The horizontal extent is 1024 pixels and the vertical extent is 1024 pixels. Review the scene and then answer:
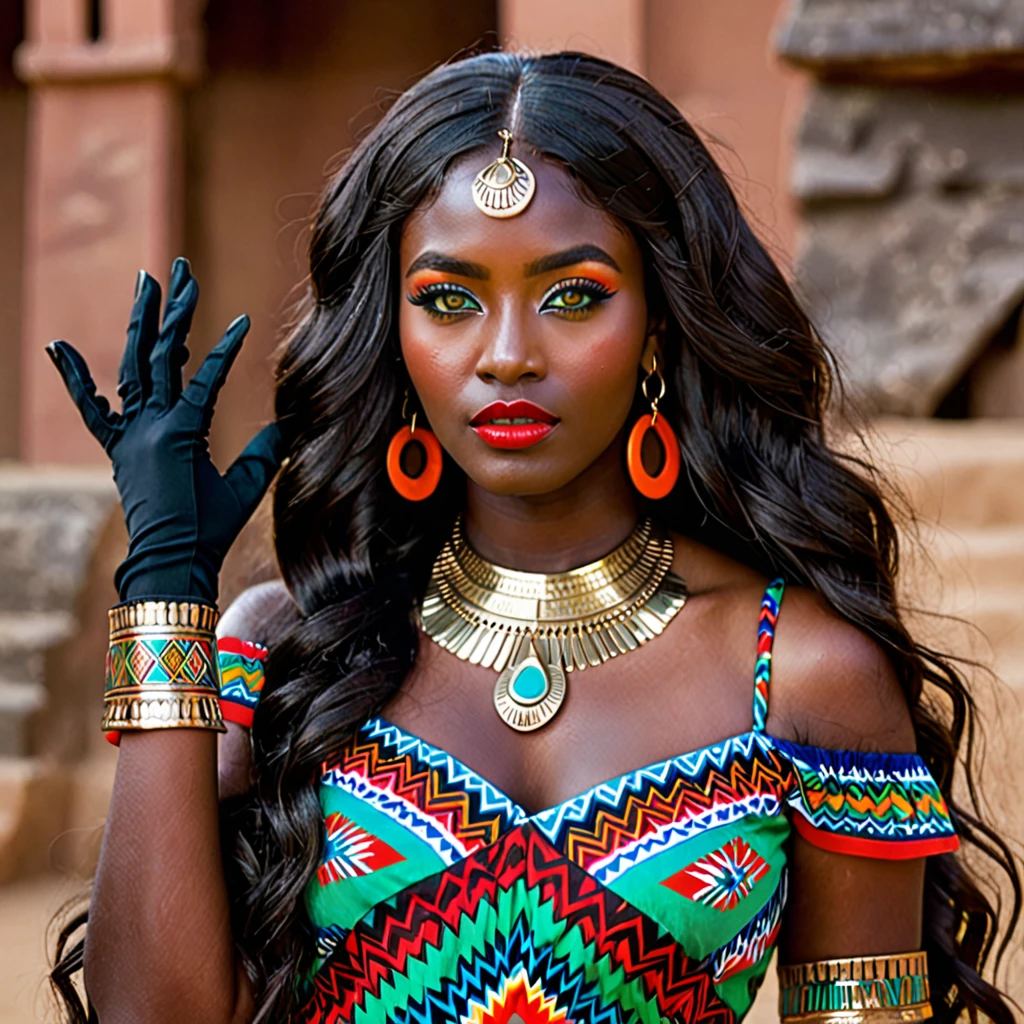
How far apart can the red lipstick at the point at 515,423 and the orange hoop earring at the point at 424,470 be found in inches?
10.3

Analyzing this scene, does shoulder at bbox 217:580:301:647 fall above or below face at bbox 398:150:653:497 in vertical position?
below

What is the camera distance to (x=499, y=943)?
212 cm

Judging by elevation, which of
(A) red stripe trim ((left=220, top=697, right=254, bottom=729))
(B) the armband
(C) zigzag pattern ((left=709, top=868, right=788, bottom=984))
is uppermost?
(B) the armband

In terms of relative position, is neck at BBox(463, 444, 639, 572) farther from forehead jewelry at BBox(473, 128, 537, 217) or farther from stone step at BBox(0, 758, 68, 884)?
stone step at BBox(0, 758, 68, 884)

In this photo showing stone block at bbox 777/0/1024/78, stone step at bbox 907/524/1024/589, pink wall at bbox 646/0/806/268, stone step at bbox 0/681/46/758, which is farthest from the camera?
pink wall at bbox 646/0/806/268

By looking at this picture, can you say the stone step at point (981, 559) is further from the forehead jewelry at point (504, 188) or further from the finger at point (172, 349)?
the finger at point (172, 349)

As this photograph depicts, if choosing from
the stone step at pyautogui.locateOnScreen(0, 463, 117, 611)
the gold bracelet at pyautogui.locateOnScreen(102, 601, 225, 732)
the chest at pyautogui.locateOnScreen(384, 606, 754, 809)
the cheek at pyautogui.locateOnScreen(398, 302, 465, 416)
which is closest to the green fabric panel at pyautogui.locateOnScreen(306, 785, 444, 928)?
the chest at pyautogui.locateOnScreen(384, 606, 754, 809)

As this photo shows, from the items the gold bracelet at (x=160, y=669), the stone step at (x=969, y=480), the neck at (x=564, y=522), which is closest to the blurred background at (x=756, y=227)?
the stone step at (x=969, y=480)

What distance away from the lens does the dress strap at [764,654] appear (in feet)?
7.36

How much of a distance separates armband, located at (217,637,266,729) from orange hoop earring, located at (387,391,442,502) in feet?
1.09

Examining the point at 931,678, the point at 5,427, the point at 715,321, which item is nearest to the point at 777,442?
the point at 715,321

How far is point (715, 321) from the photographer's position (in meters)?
2.29

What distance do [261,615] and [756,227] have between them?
1.98 m

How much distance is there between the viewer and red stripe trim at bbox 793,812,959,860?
87.3 inches
